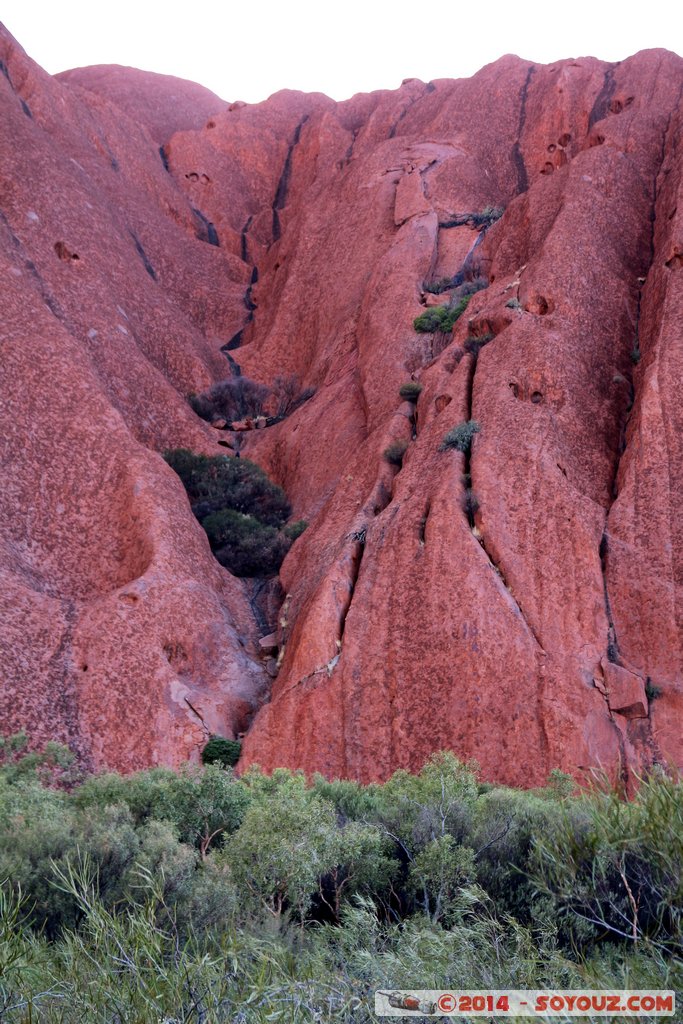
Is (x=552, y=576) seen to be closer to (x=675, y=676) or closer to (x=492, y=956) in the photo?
(x=675, y=676)

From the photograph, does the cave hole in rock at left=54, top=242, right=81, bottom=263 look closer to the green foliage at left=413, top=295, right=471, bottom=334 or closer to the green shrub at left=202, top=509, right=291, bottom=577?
the green shrub at left=202, top=509, right=291, bottom=577

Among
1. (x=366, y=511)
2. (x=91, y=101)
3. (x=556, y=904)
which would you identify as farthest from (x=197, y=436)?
(x=91, y=101)

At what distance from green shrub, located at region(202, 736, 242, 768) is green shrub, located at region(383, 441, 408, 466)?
873 cm

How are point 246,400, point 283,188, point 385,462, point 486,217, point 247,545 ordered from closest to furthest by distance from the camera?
point 385,462
point 247,545
point 246,400
point 486,217
point 283,188

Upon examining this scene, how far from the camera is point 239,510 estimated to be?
26.8 metres

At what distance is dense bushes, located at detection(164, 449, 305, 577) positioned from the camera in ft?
81.6

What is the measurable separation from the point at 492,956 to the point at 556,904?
3.21 ft

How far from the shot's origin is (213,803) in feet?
42.1

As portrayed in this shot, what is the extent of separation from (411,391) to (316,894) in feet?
56.6

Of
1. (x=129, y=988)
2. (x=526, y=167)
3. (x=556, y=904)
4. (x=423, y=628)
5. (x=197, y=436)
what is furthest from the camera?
(x=526, y=167)

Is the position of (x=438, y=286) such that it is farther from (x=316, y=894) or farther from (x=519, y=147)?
(x=316, y=894)

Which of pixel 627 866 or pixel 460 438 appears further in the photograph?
pixel 460 438

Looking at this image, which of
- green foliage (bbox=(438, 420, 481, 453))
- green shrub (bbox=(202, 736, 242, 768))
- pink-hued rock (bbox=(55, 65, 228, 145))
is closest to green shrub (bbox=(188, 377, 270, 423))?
green foliage (bbox=(438, 420, 481, 453))

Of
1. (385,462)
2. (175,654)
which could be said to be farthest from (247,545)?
(175,654)
